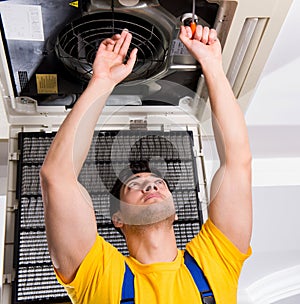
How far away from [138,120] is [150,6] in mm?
351

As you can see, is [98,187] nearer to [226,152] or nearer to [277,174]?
[226,152]

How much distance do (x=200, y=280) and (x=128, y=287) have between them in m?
0.16

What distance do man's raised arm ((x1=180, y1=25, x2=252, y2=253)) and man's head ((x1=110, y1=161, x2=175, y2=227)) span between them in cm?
13

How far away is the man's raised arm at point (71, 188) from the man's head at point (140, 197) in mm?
65

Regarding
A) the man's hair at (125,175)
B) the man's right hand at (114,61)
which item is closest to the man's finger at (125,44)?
the man's right hand at (114,61)

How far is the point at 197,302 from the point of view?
1.29 meters

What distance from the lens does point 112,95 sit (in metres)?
1.64

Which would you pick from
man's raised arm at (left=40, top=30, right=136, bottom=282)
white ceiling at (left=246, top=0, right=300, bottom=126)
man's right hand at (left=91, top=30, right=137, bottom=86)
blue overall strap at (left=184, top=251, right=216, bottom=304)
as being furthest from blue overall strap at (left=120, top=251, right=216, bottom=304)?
white ceiling at (left=246, top=0, right=300, bottom=126)

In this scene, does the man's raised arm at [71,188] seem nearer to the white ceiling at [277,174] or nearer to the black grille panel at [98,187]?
the black grille panel at [98,187]

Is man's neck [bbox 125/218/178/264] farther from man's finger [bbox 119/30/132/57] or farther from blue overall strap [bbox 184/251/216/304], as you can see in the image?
man's finger [bbox 119/30/132/57]

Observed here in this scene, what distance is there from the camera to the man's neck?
138cm

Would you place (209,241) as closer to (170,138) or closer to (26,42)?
(170,138)

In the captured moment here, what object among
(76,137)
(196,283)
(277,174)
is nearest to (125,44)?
(76,137)

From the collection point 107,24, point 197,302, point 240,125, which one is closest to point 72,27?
point 107,24
